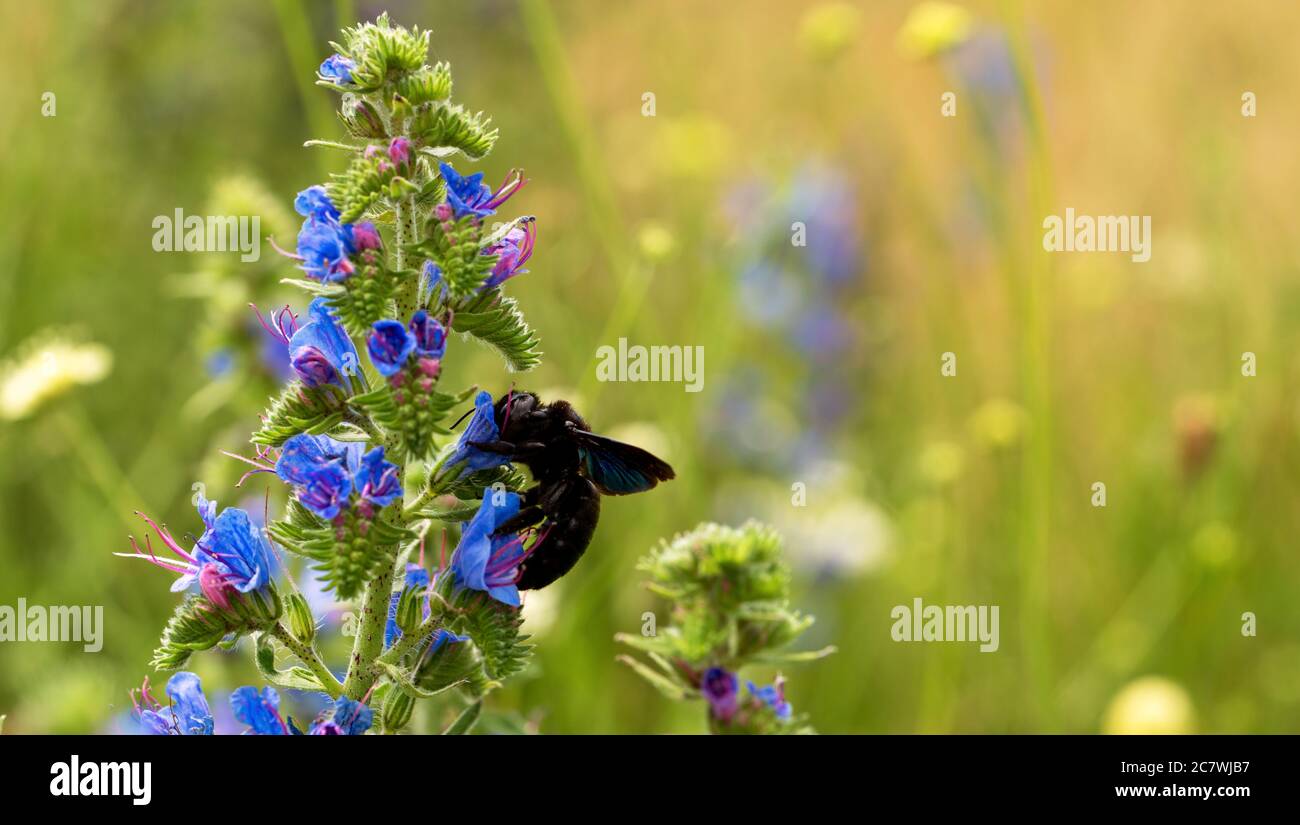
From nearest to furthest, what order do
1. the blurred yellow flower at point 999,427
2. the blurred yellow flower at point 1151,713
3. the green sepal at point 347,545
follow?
the green sepal at point 347,545, the blurred yellow flower at point 1151,713, the blurred yellow flower at point 999,427

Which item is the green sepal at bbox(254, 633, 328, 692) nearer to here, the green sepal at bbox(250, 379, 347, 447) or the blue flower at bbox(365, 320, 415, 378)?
the green sepal at bbox(250, 379, 347, 447)

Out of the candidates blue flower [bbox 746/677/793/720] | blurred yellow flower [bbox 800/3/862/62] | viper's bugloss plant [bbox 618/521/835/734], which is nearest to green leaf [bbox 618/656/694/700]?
viper's bugloss plant [bbox 618/521/835/734]

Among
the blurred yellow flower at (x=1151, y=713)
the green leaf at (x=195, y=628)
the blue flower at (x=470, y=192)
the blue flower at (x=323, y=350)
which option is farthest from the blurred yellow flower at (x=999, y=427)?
the green leaf at (x=195, y=628)

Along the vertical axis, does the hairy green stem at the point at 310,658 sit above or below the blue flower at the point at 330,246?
below

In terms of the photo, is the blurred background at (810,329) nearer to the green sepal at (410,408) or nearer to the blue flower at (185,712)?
the blue flower at (185,712)

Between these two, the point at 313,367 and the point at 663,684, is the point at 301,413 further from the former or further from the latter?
the point at 663,684
